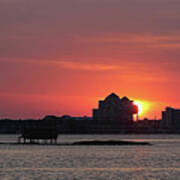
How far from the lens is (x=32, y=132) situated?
7869 inches

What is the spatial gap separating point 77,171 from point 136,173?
8821 millimetres

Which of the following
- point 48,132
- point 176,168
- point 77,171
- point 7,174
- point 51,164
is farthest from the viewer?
point 48,132

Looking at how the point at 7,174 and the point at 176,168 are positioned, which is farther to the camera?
the point at 176,168

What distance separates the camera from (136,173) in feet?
306

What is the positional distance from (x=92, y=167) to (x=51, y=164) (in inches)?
398

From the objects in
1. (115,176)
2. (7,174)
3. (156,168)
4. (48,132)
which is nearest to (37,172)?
(7,174)

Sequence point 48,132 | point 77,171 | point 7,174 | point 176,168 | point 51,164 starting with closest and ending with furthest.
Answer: point 7,174 → point 77,171 → point 176,168 → point 51,164 → point 48,132

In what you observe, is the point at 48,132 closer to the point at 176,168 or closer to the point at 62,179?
the point at 176,168

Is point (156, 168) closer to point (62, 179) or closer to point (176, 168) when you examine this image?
point (176, 168)

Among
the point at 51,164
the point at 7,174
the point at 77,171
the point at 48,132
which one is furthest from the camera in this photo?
the point at 48,132

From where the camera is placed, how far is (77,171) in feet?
314

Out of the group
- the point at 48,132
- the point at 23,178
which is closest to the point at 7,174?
the point at 23,178

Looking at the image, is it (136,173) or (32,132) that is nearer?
(136,173)

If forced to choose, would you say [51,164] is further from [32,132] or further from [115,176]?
[32,132]
